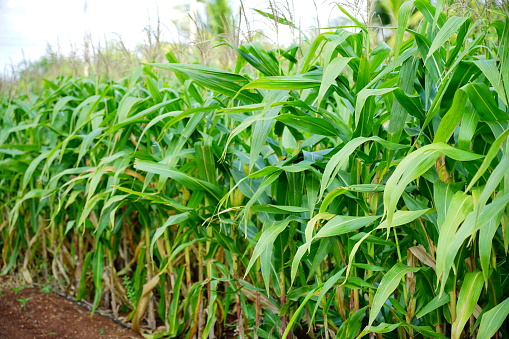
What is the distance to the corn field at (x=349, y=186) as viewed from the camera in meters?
1.14

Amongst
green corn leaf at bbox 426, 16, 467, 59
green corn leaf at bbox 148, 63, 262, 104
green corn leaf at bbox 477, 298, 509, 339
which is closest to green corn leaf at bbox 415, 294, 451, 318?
green corn leaf at bbox 477, 298, 509, 339

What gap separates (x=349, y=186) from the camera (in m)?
1.31

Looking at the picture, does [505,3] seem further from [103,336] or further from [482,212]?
[103,336]

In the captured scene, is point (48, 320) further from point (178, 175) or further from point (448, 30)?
point (448, 30)

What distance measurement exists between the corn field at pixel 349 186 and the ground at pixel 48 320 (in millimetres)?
149

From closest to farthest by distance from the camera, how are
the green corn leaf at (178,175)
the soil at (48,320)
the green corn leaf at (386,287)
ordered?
1. the green corn leaf at (386,287)
2. the green corn leaf at (178,175)
3. the soil at (48,320)

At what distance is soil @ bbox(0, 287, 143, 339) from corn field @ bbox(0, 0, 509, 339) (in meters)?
0.15

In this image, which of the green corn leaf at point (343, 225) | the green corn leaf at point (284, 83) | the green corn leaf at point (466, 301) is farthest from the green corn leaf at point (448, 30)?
the green corn leaf at point (466, 301)

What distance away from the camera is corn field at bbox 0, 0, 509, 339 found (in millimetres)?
1143

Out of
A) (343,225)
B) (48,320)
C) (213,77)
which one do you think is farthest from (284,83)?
(48,320)

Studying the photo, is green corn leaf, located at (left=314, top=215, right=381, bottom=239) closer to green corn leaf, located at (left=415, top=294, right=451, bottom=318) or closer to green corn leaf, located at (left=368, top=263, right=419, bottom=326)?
green corn leaf, located at (left=368, top=263, right=419, bottom=326)

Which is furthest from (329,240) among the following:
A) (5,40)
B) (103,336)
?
(5,40)

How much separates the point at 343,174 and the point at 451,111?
46 centimetres

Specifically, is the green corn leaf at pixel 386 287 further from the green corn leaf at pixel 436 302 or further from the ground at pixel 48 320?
the ground at pixel 48 320
